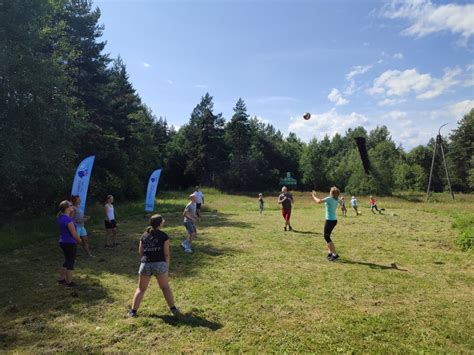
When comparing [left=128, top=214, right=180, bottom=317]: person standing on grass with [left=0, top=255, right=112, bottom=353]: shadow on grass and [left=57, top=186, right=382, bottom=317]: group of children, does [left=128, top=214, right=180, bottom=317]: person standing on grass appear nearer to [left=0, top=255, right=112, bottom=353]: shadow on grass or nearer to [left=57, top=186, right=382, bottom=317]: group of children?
[left=57, top=186, right=382, bottom=317]: group of children

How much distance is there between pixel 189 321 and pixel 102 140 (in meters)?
25.9

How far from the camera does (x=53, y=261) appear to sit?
1063cm

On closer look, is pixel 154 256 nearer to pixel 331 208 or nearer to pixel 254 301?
pixel 254 301

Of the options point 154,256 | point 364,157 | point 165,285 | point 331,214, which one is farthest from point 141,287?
point 364,157

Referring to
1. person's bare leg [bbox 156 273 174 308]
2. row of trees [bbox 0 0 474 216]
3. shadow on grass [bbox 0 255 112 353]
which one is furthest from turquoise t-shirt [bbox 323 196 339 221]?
row of trees [bbox 0 0 474 216]

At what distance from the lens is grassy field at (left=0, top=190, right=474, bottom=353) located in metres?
5.34

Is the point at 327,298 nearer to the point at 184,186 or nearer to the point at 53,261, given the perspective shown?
the point at 53,261

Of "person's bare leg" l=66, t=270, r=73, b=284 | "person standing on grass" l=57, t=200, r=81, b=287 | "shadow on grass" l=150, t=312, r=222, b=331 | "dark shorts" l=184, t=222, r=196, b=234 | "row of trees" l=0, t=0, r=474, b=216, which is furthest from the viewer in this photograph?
"row of trees" l=0, t=0, r=474, b=216

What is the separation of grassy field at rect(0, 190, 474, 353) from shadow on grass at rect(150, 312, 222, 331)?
0.02 metres

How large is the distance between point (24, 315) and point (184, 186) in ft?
198

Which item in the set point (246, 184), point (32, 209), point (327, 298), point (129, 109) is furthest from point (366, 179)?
point (327, 298)

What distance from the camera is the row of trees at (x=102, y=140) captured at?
1540cm

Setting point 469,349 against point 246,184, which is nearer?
point 469,349

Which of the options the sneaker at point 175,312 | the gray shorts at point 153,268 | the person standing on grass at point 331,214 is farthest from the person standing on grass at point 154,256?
the person standing on grass at point 331,214
